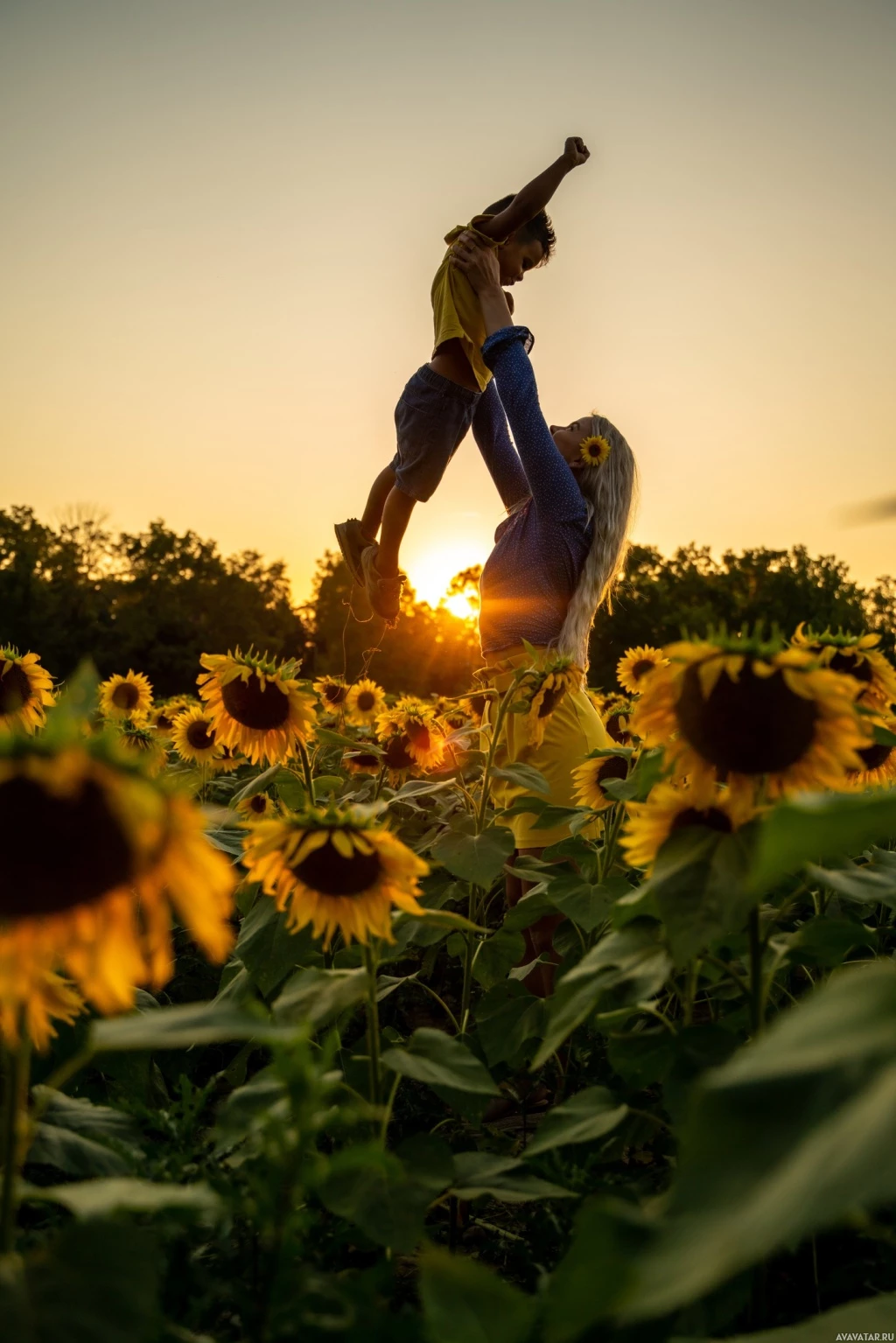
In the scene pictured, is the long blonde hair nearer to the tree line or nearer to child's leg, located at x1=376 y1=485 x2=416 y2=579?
child's leg, located at x1=376 y1=485 x2=416 y2=579

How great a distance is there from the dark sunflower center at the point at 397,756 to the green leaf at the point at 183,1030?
11.7ft

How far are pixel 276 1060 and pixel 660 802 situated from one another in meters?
0.67

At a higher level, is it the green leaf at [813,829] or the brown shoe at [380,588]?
the brown shoe at [380,588]

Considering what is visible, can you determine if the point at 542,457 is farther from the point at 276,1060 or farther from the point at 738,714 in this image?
the point at 276,1060

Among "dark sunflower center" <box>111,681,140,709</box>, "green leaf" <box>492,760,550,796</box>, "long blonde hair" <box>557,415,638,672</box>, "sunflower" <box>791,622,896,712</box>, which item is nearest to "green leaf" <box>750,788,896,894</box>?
"sunflower" <box>791,622,896,712</box>

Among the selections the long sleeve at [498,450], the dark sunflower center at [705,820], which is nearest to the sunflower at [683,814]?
the dark sunflower center at [705,820]

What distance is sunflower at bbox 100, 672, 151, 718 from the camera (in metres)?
6.84

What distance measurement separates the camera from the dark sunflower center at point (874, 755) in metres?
2.12

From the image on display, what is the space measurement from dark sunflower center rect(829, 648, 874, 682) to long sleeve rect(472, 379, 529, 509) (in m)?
2.80

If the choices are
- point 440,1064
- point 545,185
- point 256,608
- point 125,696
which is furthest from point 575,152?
point 256,608

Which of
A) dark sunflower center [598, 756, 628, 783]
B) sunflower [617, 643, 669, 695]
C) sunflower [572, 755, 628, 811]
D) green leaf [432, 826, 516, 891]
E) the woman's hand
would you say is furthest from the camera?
sunflower [617, 643, 669, 695]

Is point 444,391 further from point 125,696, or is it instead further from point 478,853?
point 125,696

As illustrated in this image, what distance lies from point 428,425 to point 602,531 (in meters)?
0.94

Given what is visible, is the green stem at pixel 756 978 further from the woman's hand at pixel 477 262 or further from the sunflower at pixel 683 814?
the woman's hand at pixel 477 262
